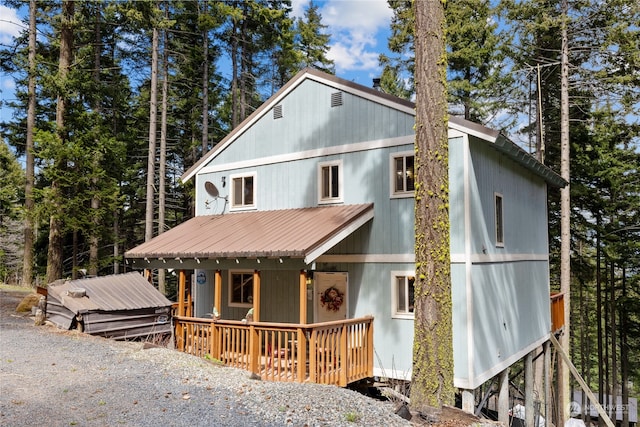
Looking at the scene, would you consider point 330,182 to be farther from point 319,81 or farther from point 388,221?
point 319,81

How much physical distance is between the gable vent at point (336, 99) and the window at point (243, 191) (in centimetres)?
313

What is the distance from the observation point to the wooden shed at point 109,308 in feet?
35.7

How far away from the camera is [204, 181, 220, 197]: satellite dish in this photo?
13367 millimetres

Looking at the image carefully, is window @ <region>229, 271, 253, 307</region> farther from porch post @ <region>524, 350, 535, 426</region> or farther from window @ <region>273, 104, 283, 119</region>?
porch post @ <region>524, 350, 535, 426</region>

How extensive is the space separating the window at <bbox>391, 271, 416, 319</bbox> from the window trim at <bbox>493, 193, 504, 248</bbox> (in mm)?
2417

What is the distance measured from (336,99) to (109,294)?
7.48 metres

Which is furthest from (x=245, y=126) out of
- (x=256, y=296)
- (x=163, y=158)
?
(x=163, y=158)

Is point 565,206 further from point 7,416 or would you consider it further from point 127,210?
point 127,210

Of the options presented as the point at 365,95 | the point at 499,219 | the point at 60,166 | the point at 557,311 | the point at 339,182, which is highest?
the point at 365,95

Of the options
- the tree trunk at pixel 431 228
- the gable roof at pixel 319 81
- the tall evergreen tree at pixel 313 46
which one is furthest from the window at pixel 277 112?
the tall evergreen tree at pixel 313 46

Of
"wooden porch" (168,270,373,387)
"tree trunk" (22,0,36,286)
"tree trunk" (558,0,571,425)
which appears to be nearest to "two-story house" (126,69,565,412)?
"wooden porch" (168,270,373,387)

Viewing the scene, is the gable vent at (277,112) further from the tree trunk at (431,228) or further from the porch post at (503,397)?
the porch post at (503,397)

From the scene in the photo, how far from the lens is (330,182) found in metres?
11.3

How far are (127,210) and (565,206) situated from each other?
21.9m
